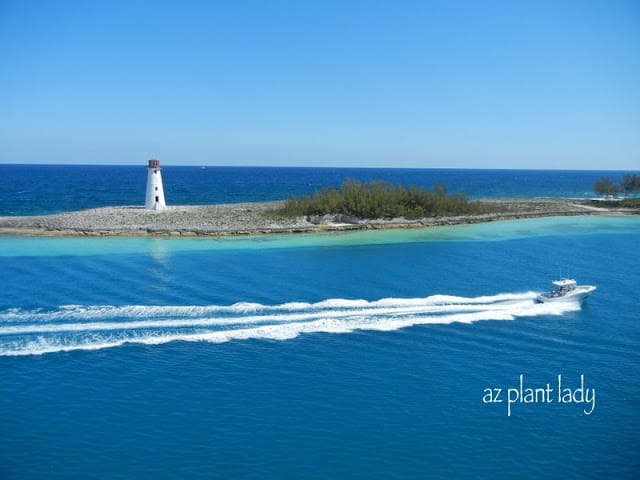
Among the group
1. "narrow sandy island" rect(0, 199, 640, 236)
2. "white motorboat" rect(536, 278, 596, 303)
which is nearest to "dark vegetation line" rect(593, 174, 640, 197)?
"narrow sandy island" rect(0, 199, 640, 236)

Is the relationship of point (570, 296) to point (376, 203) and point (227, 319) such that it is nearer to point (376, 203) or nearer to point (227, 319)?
point (227, 319)

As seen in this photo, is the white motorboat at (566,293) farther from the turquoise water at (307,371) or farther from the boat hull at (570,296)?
the turquoise water at (307,371)

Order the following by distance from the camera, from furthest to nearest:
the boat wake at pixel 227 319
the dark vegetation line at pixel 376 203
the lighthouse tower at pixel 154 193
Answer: the lighthouse tower at pixel 154 193 → the dark vegetation line at pixel 376 203 → the boat wake at pixel 227 319

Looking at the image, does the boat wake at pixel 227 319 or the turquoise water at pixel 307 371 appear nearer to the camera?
the turquoise water at pixel 307 371

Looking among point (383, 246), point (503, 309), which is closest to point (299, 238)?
point (383, 246)

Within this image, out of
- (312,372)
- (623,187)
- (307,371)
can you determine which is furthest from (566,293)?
(623,187)

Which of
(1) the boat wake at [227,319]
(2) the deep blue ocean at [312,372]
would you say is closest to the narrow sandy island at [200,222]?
(2) the deep blue ocean at [312,372]

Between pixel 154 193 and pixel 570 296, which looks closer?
pixel 570 296
